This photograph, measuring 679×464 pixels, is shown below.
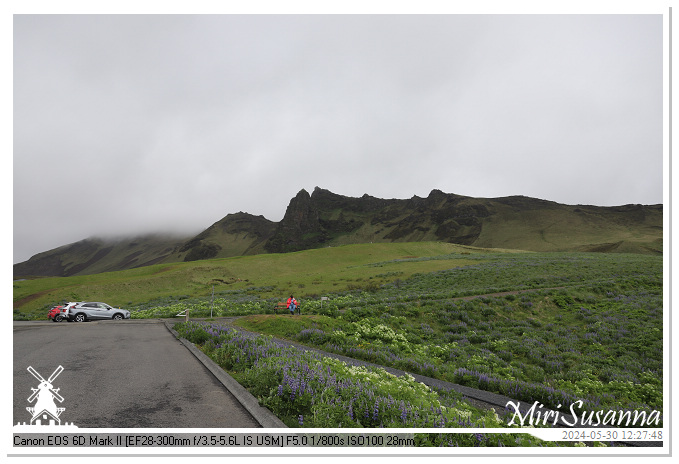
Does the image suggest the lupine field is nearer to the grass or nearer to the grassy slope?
the grass

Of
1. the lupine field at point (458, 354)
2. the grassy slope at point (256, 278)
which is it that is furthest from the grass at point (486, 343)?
the grassy slope at point (256, 278)

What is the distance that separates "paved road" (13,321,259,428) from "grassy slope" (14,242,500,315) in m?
26.3

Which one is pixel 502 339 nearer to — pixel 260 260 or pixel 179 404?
Result: pixel 179 404

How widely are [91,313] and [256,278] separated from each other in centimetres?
3566

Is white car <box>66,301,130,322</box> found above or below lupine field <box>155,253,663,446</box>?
below

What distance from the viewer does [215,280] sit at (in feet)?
193

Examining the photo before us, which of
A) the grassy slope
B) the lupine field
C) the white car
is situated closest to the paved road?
the lupine field

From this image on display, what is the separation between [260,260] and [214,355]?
67462 millimetres

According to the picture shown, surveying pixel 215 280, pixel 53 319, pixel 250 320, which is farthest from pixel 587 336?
pixel 215 280

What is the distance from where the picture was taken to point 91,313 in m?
26.2

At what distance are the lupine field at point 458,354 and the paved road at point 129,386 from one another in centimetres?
86

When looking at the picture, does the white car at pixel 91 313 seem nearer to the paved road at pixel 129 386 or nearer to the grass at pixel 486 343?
the grass at pixel 486 343

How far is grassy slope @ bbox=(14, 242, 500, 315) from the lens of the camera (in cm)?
4459

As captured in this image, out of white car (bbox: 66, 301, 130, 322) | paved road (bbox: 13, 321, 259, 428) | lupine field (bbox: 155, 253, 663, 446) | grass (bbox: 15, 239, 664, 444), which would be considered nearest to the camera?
lupine field (bbox: 155, 253, 663, 446)
